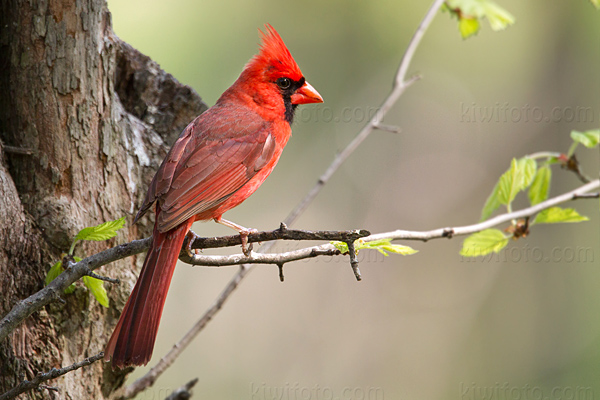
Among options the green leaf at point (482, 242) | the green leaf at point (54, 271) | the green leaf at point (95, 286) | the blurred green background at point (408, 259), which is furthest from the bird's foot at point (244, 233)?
the blurred green background at point (408, 259)

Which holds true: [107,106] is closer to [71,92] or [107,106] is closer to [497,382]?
[71,92]

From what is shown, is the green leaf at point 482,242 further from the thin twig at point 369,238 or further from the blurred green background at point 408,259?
the blurred green background at point 408,259

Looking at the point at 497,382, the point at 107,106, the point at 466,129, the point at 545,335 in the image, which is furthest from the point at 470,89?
the point at 107,106

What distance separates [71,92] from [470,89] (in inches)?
221

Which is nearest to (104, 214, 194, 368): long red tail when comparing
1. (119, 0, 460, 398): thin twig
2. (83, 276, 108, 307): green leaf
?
(83, 276, 108, 307): green leaf

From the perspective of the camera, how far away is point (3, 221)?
5.54 feet

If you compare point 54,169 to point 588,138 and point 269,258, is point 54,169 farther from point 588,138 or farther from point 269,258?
point 588,138

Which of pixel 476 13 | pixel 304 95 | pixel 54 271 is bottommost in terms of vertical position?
pixel 54 271

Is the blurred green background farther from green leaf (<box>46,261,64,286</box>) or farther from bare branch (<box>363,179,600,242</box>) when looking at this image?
green leaf (<box>46,261,64,286</box>)

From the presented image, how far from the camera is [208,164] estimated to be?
230cm

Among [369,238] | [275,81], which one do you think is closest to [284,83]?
[275,81]

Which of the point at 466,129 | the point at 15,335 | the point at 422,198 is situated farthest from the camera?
the point at 466,129

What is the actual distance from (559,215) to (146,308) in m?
1.58

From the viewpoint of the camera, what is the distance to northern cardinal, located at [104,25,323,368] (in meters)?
1.76
